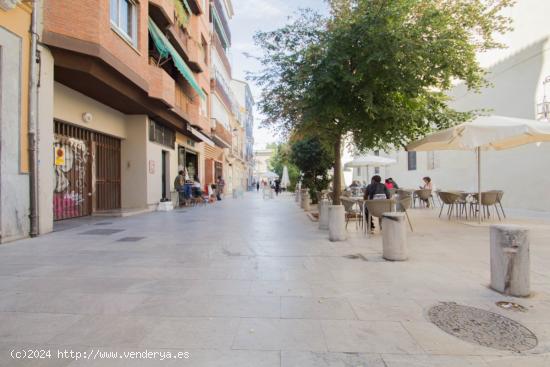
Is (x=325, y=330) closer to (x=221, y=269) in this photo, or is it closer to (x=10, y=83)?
(x=221, y=269)

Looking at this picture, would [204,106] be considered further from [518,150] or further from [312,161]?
[518,150]

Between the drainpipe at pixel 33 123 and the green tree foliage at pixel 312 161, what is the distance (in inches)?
391

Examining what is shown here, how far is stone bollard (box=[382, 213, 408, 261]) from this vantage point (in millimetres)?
5430

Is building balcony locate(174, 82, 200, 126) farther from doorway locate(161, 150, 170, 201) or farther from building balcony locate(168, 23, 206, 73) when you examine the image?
doorway locate(161, 150, 170, 201)

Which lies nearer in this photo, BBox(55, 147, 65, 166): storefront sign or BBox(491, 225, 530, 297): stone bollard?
BBox(491, 225, 530, 297): stone bollard

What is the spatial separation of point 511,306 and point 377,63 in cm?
570

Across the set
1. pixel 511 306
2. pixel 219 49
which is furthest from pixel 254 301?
pixel 219 49

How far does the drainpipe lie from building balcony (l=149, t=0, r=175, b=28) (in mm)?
5796

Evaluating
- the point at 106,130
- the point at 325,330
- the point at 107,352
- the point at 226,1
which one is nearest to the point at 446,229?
the point at 325,330

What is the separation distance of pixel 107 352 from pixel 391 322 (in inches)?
97.8

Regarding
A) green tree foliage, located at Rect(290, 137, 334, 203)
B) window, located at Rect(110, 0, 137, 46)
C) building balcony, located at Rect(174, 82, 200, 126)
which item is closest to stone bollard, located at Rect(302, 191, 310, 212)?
green tree foliage, located at Rect(290, 137, 334, 203)

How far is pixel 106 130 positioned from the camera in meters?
12.2

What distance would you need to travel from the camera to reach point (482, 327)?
10.1 ft

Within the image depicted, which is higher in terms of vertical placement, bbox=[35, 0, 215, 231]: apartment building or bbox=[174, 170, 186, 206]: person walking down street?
bbox=[35, 0, 215, 231]: apartment building
